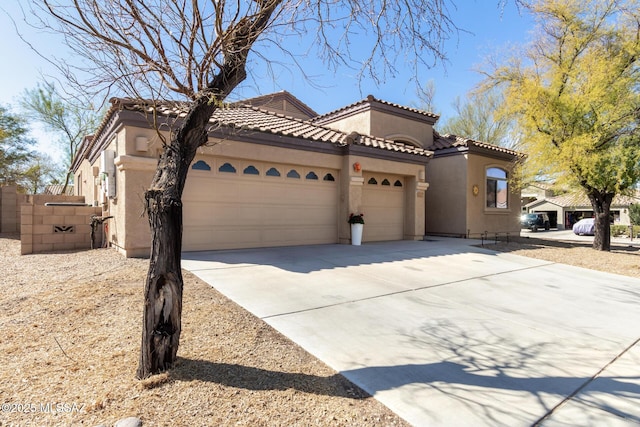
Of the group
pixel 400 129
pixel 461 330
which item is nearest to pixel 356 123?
pixel 400 129

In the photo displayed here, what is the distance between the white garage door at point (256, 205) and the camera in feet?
29.0

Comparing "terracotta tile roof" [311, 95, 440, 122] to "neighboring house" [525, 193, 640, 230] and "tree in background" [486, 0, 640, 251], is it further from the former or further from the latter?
"neighboring house" [525, 193, 640, 230]

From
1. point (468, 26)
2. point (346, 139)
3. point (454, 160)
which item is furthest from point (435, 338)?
point (454, 160)

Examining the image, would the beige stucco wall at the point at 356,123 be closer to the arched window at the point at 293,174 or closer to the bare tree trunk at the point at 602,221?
the arched window at the point at 293,174

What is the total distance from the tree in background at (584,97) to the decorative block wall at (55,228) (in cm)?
1468

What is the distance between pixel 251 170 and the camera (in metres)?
9.68

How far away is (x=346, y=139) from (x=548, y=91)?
7146 millimetres

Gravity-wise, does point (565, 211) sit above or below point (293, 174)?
below

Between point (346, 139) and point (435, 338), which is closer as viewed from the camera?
point (435, 338)

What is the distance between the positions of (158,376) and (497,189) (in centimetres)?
1644

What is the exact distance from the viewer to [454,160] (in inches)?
581

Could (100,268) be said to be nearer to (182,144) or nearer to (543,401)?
(182,144)

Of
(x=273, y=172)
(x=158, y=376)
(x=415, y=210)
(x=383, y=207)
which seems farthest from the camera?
(x=415, y=210)

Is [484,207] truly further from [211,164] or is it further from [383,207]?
[211,164]
